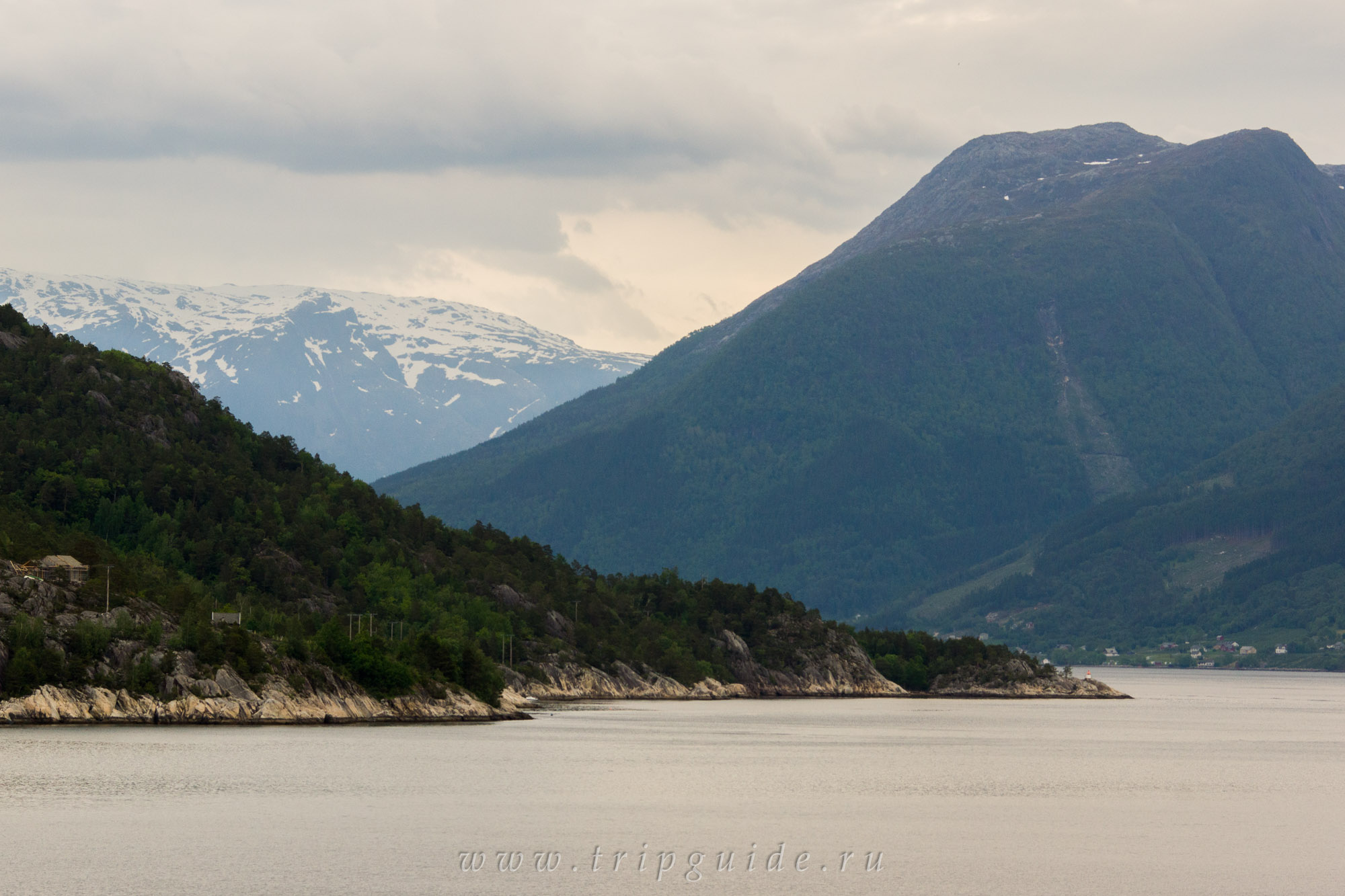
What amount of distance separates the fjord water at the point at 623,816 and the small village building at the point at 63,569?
2537cm

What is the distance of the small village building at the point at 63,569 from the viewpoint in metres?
179

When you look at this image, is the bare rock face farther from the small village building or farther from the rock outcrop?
the small village building

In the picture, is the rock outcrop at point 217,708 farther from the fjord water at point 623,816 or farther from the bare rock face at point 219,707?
the fjord water at point 623,816

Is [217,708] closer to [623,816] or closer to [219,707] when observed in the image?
[219,707]

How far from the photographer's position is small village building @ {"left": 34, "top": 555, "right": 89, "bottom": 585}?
588 feet

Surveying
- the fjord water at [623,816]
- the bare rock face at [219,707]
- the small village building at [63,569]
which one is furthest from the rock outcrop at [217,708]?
the small village building at [63,569]

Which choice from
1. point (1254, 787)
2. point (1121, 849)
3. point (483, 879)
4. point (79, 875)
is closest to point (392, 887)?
point (483, 879)

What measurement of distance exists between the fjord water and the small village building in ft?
83.2

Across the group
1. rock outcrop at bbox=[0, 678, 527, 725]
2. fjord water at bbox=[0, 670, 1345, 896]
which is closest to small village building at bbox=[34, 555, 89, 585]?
rock outcrop at bbox=[0, 678, 527, 725]

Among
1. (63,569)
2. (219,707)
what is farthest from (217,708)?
(63,569)

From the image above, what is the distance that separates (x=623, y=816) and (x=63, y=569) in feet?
313

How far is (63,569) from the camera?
182 meters

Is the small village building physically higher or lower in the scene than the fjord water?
higher

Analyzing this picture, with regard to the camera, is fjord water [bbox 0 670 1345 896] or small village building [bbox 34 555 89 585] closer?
fjord water [bbox 0 670 1345 896]
